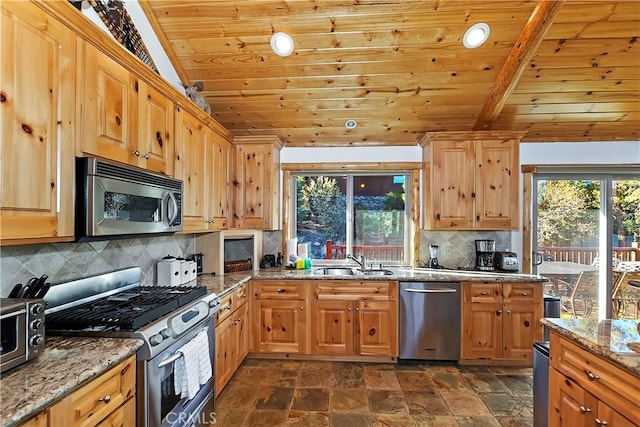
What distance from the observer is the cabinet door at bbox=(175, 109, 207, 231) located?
236cm

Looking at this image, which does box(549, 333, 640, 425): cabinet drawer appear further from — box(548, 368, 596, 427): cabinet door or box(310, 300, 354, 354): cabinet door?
box(310, 300, 354, 354): cabinet door

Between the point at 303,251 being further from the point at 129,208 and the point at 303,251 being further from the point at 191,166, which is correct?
the point at 129,208

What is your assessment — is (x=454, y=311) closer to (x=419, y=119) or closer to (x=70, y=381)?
(x=419, y=119)

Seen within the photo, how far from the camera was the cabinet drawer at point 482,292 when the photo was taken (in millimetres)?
3051

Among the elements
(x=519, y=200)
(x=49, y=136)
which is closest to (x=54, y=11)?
(x=49, y=136)

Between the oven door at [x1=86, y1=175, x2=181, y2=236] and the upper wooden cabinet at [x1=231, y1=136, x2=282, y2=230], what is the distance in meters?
1.35

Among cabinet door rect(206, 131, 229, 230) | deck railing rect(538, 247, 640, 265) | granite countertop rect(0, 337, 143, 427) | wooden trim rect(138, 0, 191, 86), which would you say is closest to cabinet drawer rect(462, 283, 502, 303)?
deck railing rect(538, 247, 640, 265)

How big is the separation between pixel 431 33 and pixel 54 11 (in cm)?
242

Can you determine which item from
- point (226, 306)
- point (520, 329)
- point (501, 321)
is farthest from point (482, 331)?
point (226, 306)

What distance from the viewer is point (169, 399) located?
1606 mm

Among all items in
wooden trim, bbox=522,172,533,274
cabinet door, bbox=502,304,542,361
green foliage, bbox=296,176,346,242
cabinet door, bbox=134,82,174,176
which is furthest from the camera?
green foliage, bbox=296,176,346,242

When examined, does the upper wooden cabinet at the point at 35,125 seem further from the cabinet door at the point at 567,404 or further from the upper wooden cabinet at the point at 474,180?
the upper wooden cabinet at the point at 474,180

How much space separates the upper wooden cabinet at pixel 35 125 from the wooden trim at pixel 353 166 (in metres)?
2.60

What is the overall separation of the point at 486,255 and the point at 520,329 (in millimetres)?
804
